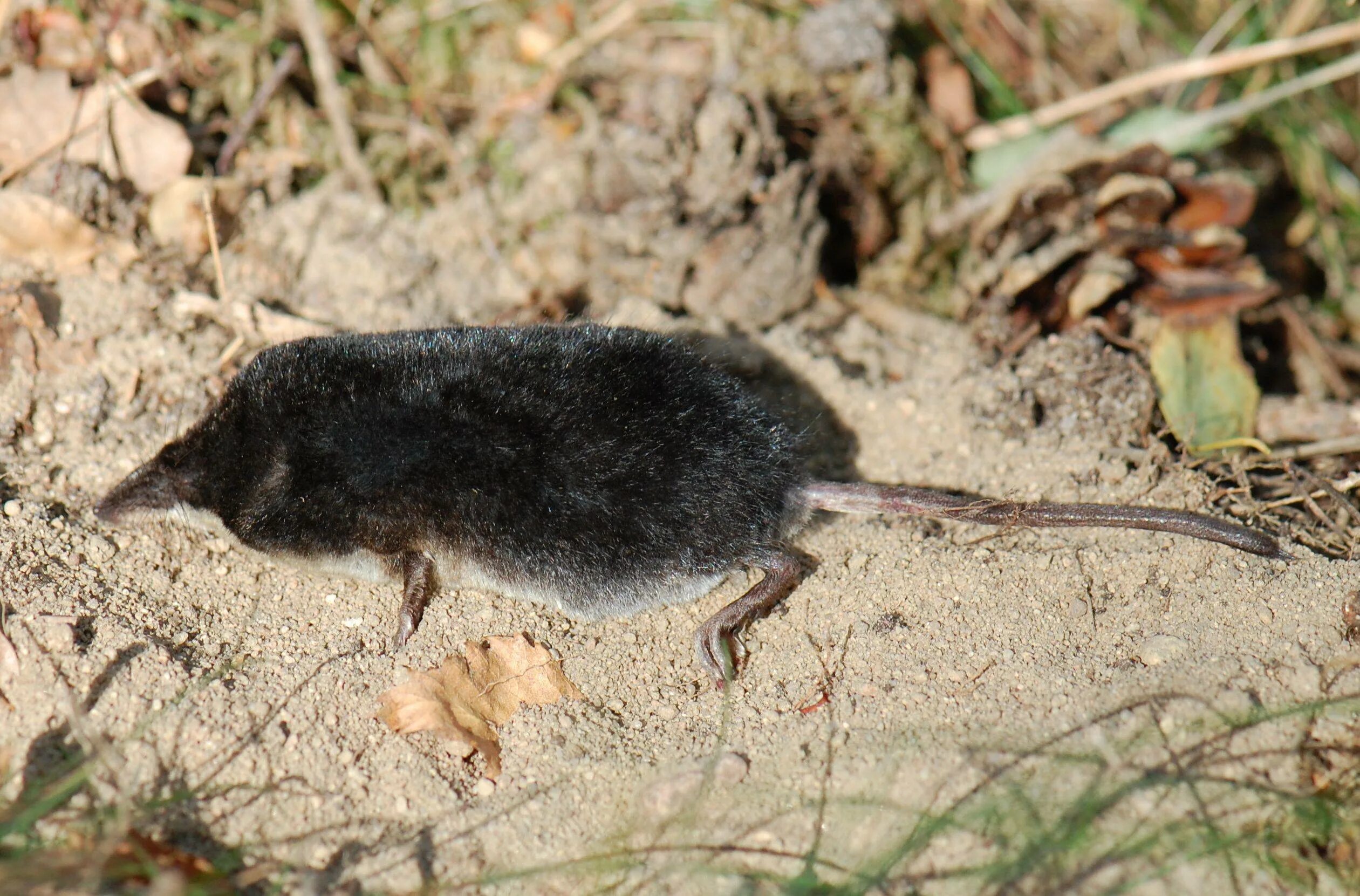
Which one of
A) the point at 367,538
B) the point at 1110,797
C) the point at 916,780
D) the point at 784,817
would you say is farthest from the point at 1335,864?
the point at 367,538

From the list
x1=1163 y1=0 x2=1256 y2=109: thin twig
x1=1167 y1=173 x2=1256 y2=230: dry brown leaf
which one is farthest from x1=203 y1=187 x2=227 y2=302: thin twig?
x1=1163 y1=0 x2=1256 y2=109: thin twig

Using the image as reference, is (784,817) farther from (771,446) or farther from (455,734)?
(771,446)

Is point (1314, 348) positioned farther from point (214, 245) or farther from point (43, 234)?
point (43, 234)

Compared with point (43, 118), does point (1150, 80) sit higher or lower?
lower

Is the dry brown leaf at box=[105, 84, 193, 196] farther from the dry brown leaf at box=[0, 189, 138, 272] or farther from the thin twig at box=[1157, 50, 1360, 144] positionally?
the thin twig at box=[1157, 50, 1360, 144]

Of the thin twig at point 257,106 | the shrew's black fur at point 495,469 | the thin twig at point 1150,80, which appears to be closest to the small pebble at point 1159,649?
the shrew's black fur at point 495,469

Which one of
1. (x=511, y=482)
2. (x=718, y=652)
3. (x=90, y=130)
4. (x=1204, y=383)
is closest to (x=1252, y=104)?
(x=1204, y=383)
